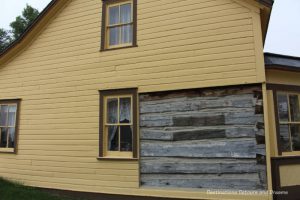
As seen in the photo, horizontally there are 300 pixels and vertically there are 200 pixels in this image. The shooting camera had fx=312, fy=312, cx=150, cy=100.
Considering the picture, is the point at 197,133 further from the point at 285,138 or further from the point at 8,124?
the point at 8,124

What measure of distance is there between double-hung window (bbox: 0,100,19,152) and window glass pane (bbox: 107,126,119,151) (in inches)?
160

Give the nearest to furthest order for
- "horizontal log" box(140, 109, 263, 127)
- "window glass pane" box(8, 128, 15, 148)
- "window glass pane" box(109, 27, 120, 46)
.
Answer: "horizontal log" box(140, 109, 263, 127) < "window glass pane" box(109, 27, 120, 46) < "window glass pane" box(8, 128, 15, 148)

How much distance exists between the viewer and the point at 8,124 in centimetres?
1170

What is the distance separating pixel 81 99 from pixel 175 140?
11.5ft

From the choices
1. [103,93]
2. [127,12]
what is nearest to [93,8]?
[127,12]

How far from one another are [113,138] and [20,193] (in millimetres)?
3490

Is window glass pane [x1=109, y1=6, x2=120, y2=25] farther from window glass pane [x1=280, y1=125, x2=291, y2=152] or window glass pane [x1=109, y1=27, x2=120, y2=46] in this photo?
window glass pane [x1=280, y1=125, x2=291, y2=152]

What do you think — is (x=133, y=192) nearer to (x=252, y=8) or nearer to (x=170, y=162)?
(x=170, y=162)

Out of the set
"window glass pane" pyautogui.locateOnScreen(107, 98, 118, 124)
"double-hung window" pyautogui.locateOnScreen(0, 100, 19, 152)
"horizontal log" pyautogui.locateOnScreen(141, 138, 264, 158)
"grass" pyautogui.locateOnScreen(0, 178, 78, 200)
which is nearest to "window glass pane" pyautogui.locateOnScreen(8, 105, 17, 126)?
"double-hung window" pyautogui.locateOnScreen(0, 100, 19, 152)

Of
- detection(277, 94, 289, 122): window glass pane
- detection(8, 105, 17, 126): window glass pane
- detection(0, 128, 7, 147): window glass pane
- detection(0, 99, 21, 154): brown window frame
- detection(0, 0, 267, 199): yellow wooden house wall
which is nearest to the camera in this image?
detection(0, 0, 267, 199): yellow wooden house wall

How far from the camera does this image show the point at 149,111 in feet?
29.0

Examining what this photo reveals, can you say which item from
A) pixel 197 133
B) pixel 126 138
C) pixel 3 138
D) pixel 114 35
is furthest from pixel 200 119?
pixel 3 138

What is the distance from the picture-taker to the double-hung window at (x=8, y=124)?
450 inches

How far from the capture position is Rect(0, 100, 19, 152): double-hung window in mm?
11438
